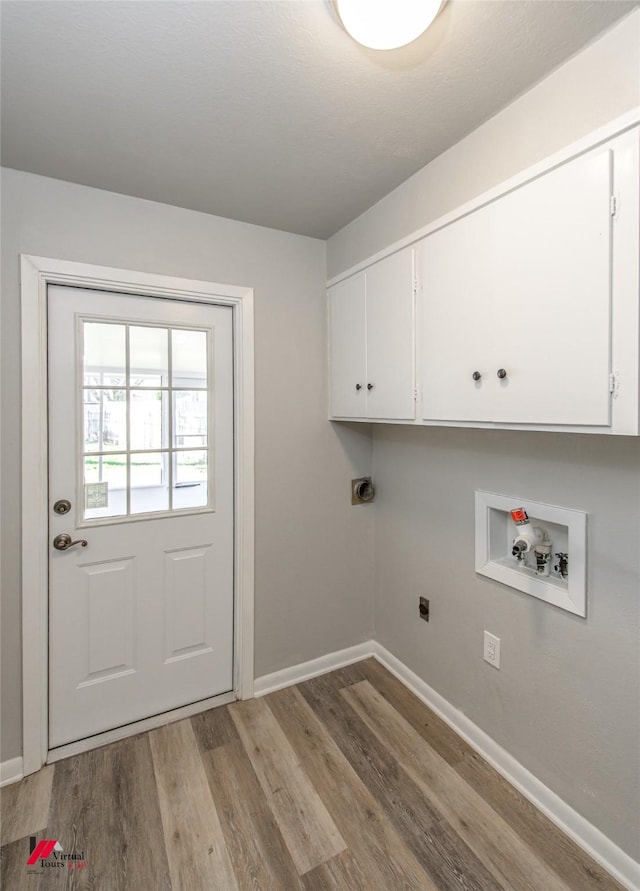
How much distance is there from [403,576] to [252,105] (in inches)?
82.5

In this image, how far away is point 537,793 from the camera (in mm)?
1481

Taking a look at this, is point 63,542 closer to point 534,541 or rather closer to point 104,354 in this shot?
point 104,354

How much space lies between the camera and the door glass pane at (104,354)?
69.3 inches

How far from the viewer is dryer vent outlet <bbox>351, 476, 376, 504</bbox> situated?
92.7 inches

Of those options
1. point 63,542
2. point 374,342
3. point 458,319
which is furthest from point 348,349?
point 63,542

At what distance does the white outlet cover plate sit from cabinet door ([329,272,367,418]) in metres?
0.72

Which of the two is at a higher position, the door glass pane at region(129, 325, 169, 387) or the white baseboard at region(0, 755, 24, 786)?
the door glass pane at region(129, 325, 169, 387)

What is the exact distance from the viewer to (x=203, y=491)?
2.03m

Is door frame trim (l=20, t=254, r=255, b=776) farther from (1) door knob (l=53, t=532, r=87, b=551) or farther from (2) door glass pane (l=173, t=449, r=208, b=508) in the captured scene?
(2) door glass pane (l=173, t=449, r=208, b=508)

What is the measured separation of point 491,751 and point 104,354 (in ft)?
7.64

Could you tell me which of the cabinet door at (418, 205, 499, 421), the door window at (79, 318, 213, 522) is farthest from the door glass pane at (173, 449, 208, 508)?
the cabinet door at (418, 205, 499, 421)

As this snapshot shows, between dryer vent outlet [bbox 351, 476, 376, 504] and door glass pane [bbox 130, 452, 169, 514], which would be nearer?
door glass pane [bbox 130, 452, 169, 514]

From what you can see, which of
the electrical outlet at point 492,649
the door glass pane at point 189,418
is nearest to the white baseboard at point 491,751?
the electrical outlet at point 492,649

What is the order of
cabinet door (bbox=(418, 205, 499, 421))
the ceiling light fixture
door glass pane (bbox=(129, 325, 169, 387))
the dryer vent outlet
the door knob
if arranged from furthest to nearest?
the dryer vent outlet → door glass pane (bbox=(129, 325, 169, 387)) → the door knob → cabinet door (bbox=(418, 205, 499, 421)) → the ceiling light fixture
